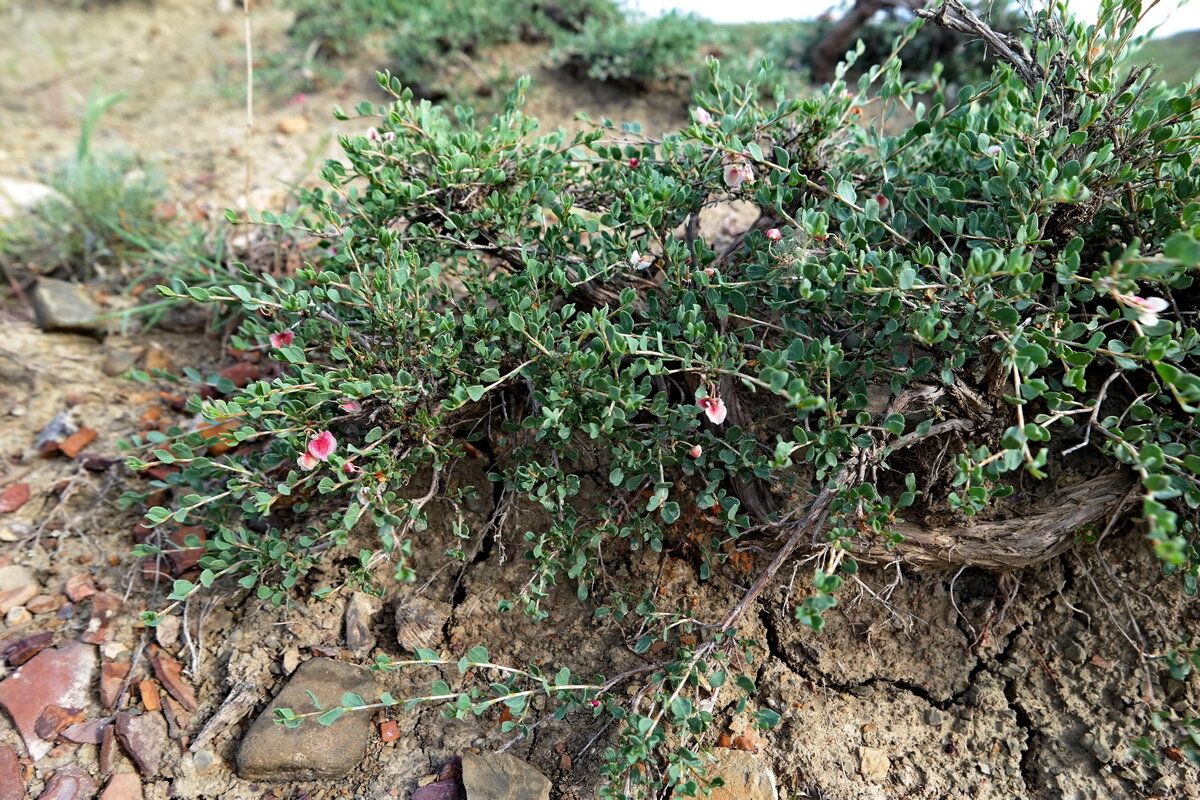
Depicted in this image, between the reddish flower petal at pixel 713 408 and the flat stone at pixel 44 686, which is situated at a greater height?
the reddish flower petal at pixel 713 408

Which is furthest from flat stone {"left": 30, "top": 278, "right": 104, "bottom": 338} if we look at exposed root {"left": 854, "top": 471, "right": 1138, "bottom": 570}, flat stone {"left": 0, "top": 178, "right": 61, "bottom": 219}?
exposed root {"left": 854, "top": 471, "right": 1138, "bottom": 570}

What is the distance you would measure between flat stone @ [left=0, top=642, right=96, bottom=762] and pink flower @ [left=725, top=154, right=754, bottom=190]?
2.19 meters

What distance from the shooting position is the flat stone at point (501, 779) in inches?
71.1

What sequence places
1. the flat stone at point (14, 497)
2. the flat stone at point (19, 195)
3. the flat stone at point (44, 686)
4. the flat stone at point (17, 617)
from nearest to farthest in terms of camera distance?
the flat stone at point (44, 686) < the flat stone at point (17, 617) < the flat stone at point (14, 497) < the flat stone at point (19, 195)

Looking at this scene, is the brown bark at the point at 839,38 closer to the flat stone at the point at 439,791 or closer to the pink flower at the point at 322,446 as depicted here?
the pink flower at the point at 322,446

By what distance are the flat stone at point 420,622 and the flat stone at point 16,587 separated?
1101mm

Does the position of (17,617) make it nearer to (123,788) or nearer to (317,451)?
(123,788)

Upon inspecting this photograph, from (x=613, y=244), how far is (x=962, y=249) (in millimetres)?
991

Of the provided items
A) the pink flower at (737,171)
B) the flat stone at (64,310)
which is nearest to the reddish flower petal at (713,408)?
the pink flower at (737,171)

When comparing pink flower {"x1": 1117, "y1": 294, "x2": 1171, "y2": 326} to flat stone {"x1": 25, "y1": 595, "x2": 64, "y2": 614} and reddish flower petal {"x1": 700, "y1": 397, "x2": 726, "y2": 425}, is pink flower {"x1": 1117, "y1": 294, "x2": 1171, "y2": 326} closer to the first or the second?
reddish flower petal {"x1": 700, "y1": 397, "x2": 726, "y2": 425}

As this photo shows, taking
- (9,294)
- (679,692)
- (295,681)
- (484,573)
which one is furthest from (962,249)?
(9,294)

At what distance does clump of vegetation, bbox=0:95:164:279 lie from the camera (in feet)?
10.9

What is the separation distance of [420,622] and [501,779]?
1.58ft

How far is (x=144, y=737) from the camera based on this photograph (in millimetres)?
1928
